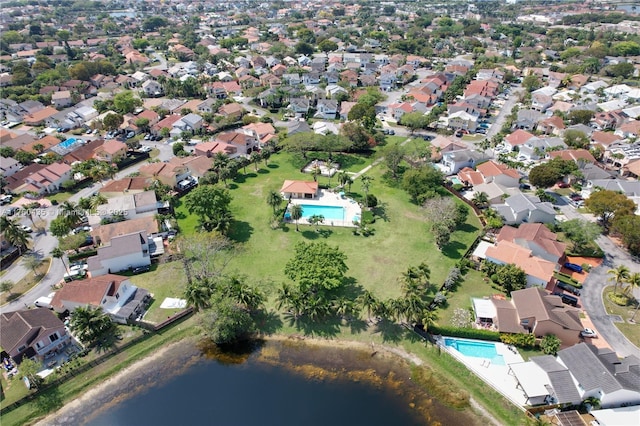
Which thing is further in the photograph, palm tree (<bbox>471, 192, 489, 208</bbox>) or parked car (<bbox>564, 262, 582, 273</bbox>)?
palm tree (<bbox>471, 192, 489, 208</bbox>)

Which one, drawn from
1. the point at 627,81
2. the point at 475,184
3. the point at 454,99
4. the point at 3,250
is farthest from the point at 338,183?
the point at 627,81

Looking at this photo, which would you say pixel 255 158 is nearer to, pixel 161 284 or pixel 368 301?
pixel 161 284

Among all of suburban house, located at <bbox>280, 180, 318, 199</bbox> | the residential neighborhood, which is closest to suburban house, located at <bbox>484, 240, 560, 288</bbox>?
the residential neighborhood

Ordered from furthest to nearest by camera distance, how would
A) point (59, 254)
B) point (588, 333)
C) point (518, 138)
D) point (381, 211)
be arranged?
1. point (518, 138)
2. point (381, 211)
3. point (59, 254)
4. point (588, 333)

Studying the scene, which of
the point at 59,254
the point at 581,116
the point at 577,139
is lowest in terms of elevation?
the point at 59,254

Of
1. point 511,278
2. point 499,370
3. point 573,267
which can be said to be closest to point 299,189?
point 511,278

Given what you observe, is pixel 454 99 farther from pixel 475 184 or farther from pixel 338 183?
pixel 338 183

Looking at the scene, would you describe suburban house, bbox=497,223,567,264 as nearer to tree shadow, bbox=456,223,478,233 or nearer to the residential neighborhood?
the residential neighborhood
